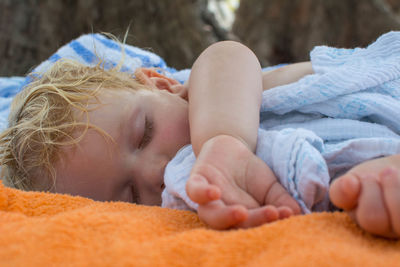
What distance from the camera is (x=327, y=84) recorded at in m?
0.96

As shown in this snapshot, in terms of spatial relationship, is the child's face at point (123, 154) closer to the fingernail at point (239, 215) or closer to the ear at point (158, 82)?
the ear at point (158, 82)

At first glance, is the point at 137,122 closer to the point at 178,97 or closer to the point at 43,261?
the point at 178,97

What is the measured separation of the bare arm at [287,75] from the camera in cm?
120

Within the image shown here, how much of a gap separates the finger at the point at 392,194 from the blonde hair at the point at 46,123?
2.11 feet

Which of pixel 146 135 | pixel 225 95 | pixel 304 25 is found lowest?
pixel 304 25

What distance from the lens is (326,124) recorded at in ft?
3.07

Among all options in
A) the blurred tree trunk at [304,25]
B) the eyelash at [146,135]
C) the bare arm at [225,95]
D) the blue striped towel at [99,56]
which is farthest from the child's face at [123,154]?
the blurred tree trunk at [304,25]

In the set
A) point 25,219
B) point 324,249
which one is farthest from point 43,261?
point 324,249

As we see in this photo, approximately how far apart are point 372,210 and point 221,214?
0.69 ft

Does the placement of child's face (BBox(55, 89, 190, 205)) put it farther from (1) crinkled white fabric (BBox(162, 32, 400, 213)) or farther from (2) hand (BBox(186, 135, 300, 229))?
(2) hand (BBox(186, 135, 300, 229))

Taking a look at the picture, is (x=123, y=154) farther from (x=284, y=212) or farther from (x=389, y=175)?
(x=389, y=175)

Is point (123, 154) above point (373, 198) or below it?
below

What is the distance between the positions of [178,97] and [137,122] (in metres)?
0.18

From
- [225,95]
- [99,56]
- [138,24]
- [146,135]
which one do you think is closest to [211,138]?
→ [225,95]
